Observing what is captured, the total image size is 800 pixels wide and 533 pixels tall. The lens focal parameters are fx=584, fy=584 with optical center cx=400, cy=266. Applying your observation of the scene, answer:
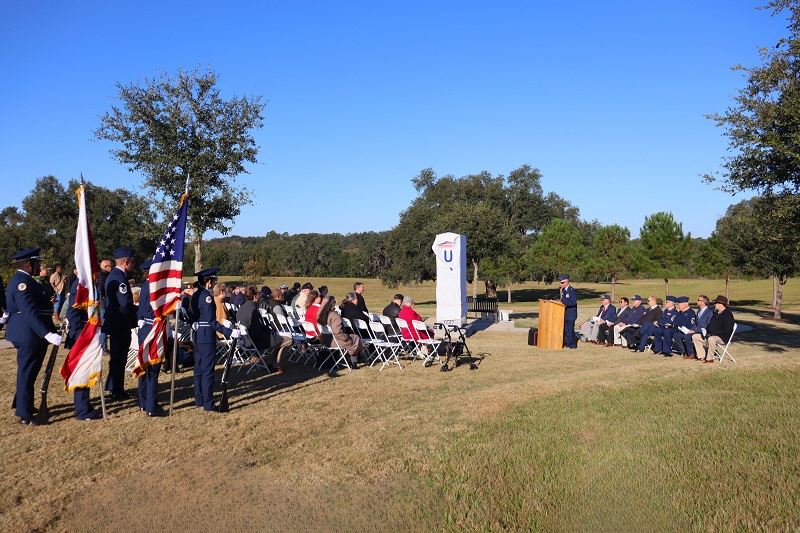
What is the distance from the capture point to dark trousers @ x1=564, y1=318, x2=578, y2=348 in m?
13.8

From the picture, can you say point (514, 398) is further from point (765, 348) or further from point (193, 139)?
point (193, 139)

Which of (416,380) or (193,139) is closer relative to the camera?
(416,380)

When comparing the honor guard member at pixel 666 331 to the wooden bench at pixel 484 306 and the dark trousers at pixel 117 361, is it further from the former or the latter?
the dark trousers at pixel 117 361

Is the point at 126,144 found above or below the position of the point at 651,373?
above

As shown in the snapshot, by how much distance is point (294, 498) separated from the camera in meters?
4.75

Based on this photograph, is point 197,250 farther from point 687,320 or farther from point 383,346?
point 687,320

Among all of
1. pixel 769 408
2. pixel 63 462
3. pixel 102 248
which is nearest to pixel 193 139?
pixel 63 462

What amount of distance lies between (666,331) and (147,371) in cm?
1037

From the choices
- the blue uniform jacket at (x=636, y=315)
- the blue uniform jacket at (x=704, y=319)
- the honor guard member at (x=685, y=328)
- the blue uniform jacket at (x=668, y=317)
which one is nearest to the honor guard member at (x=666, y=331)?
the blue uniform jacket at (x=668, y=317)

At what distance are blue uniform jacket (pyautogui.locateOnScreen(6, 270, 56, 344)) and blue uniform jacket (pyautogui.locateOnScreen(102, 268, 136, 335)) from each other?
703 millimetres

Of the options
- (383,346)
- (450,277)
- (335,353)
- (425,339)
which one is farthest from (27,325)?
(450,277)

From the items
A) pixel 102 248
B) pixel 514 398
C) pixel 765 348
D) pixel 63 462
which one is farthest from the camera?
pixel 102 248

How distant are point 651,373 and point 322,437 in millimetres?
6406

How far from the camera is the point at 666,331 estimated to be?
1261cm
